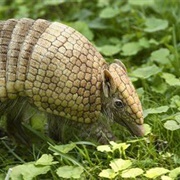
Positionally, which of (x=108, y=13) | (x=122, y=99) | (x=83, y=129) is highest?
(x=108, y=13)

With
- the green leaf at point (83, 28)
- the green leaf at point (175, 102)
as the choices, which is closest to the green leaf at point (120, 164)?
the green leaf at point (175, 102)

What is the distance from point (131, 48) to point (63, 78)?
2100 millimetres

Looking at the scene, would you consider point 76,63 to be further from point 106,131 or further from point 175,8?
point 175,8

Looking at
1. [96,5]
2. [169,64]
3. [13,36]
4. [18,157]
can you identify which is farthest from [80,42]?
[96,5]

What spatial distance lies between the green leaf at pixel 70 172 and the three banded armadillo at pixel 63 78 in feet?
1.36

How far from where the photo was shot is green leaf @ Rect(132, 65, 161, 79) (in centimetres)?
625

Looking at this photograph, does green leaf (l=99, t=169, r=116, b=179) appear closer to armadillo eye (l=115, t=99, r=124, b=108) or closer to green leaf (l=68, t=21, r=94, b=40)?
armadillo eye (l=115, t=99, r=124, b=108)

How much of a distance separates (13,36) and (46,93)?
20.7 inches

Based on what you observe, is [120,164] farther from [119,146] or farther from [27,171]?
[27,171]

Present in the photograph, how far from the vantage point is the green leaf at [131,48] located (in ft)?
22.7

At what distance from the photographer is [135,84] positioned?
6410mm

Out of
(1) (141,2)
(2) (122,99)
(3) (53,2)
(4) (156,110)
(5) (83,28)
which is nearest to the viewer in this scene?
(2) (122,99)

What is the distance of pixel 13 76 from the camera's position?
5113 mm

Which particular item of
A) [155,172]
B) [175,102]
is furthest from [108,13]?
[155,172]
